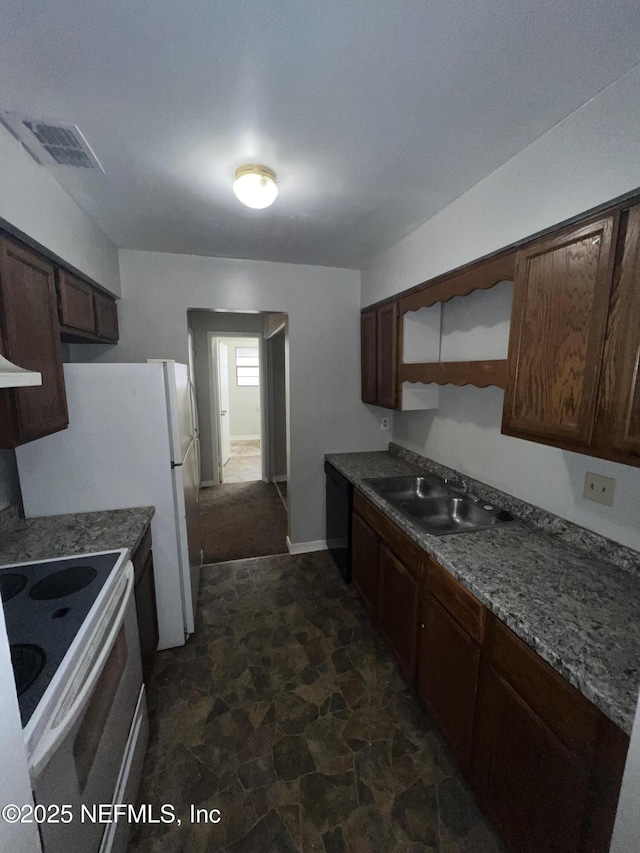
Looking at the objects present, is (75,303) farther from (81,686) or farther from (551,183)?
(551,183)

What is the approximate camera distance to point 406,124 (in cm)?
124

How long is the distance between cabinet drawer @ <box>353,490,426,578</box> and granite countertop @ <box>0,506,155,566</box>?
4.21ft

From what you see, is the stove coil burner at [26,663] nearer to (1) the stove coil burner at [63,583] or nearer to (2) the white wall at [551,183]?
(1) the stove coil burner at [63,583]

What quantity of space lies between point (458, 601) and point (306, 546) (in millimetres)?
2000

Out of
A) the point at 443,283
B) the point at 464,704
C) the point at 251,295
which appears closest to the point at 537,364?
the point at 443,283

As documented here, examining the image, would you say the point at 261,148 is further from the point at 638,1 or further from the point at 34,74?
the point at 638,1

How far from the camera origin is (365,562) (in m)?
2.30

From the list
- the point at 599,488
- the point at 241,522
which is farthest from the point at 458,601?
the point at 241,522

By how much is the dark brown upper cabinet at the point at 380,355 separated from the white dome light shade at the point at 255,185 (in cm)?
118

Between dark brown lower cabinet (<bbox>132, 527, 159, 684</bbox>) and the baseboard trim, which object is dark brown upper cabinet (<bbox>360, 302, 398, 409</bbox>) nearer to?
the baseboard trim

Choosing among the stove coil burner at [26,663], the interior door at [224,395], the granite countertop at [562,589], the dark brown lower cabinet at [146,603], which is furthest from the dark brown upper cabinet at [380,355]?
the interior door at [224,395]

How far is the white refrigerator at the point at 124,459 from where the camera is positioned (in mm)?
1801

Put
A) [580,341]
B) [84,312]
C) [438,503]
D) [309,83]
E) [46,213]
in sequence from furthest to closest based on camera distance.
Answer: [438,503] < [84,312] < [46,213] < [580,341] < [309,83]

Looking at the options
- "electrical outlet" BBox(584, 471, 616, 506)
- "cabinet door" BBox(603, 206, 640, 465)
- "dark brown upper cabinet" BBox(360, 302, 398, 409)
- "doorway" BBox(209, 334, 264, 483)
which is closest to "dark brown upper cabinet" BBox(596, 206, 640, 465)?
"cabinet door" BBox(603, 206, 640, 465)
